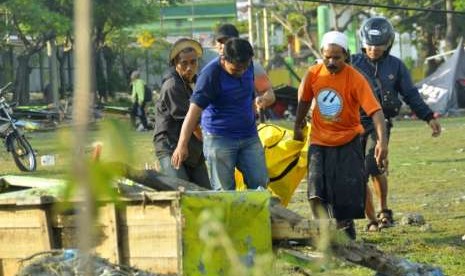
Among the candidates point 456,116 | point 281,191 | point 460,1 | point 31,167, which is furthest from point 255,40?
point 281,191

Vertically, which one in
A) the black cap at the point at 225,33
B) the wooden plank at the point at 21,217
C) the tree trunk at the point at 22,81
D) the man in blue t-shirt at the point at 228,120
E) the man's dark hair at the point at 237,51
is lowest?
the tree trunk at the point at 22,81

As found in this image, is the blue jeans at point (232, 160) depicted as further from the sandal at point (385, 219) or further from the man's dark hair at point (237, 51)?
the sandal at point (385, 219)

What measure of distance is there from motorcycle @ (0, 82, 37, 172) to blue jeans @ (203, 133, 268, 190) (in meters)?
10.3

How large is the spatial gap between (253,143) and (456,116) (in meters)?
27.5

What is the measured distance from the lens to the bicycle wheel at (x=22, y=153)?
1836cm

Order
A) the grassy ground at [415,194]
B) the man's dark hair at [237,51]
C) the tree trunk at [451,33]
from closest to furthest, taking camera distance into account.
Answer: the grassy ground at [415,194], the man's dark hair at [237,51], the tree trunk at [451,33]

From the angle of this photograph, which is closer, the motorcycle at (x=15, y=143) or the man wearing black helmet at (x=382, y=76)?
the man wearing black helmet at (x=382, y=76)

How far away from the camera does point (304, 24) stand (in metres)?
60.5

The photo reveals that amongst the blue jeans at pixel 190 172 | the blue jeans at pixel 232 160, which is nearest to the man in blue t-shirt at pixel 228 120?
the blue jeans at pixel 232 160

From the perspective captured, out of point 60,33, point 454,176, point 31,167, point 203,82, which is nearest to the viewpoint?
point 203,82

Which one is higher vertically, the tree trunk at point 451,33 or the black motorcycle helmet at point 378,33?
the black motorcycle helmet at point 378,33

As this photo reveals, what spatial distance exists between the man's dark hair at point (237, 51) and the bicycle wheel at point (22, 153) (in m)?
10.8

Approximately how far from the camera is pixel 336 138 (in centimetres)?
845

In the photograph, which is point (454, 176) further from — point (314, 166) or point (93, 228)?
point (93, 228)
